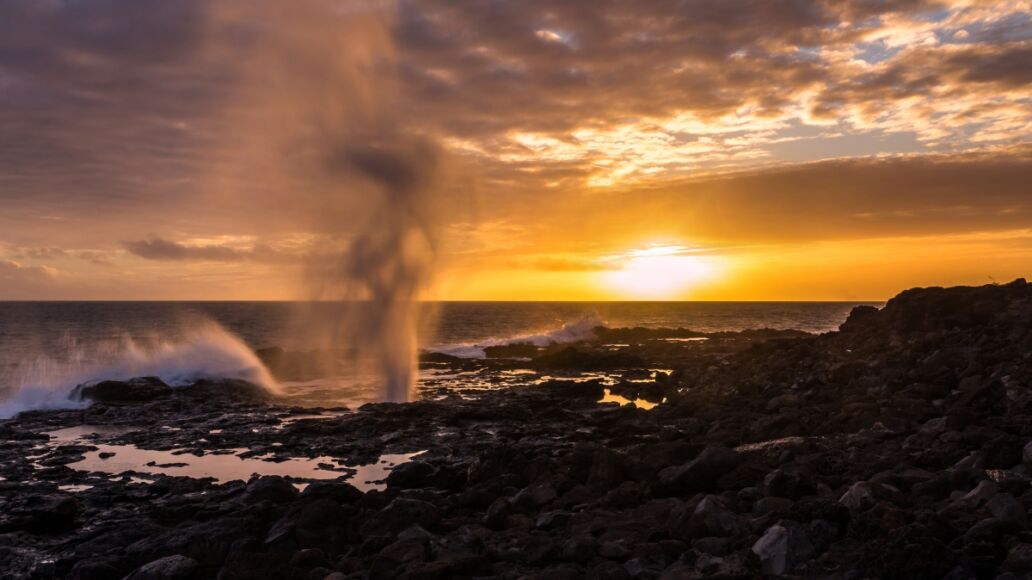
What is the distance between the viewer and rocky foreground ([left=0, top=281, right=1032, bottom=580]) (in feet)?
30.5

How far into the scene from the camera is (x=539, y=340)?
235 ft

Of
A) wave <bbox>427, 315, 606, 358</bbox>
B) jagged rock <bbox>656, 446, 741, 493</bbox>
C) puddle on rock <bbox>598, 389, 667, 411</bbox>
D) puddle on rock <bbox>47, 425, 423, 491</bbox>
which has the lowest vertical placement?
puddle on rock <bbox>47, 425, 423, 491</bbox>

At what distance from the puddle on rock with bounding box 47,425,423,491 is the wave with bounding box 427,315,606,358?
38.6 m

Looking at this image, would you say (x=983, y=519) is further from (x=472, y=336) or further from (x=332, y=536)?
(x=472, y=336)

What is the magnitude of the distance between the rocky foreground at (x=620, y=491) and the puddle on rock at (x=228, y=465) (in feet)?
2.13

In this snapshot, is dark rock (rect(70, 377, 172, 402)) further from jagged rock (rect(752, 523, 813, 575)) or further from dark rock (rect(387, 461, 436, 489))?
jagged rock (rect(752, 523, 813, 575))

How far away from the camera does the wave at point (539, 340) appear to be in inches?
2488

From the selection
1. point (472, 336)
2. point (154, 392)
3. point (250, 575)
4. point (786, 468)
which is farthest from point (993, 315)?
point (472, 336)

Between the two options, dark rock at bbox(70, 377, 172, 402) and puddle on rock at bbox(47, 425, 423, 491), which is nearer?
puddle on rock at bbox(47, 425, 423, 491)

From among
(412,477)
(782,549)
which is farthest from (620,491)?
(412,477)

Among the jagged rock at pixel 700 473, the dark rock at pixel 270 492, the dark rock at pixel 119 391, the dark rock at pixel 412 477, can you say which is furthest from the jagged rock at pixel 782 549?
the dark rock at pixel 119 391

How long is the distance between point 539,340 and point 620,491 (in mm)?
58627

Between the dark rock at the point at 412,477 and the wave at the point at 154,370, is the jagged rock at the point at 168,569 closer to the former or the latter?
the dark rock at the point at 412,477

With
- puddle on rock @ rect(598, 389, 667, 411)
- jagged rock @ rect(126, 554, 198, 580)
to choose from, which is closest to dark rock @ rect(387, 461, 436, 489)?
jagged rock @ rect(126, 554, 198, 580)
